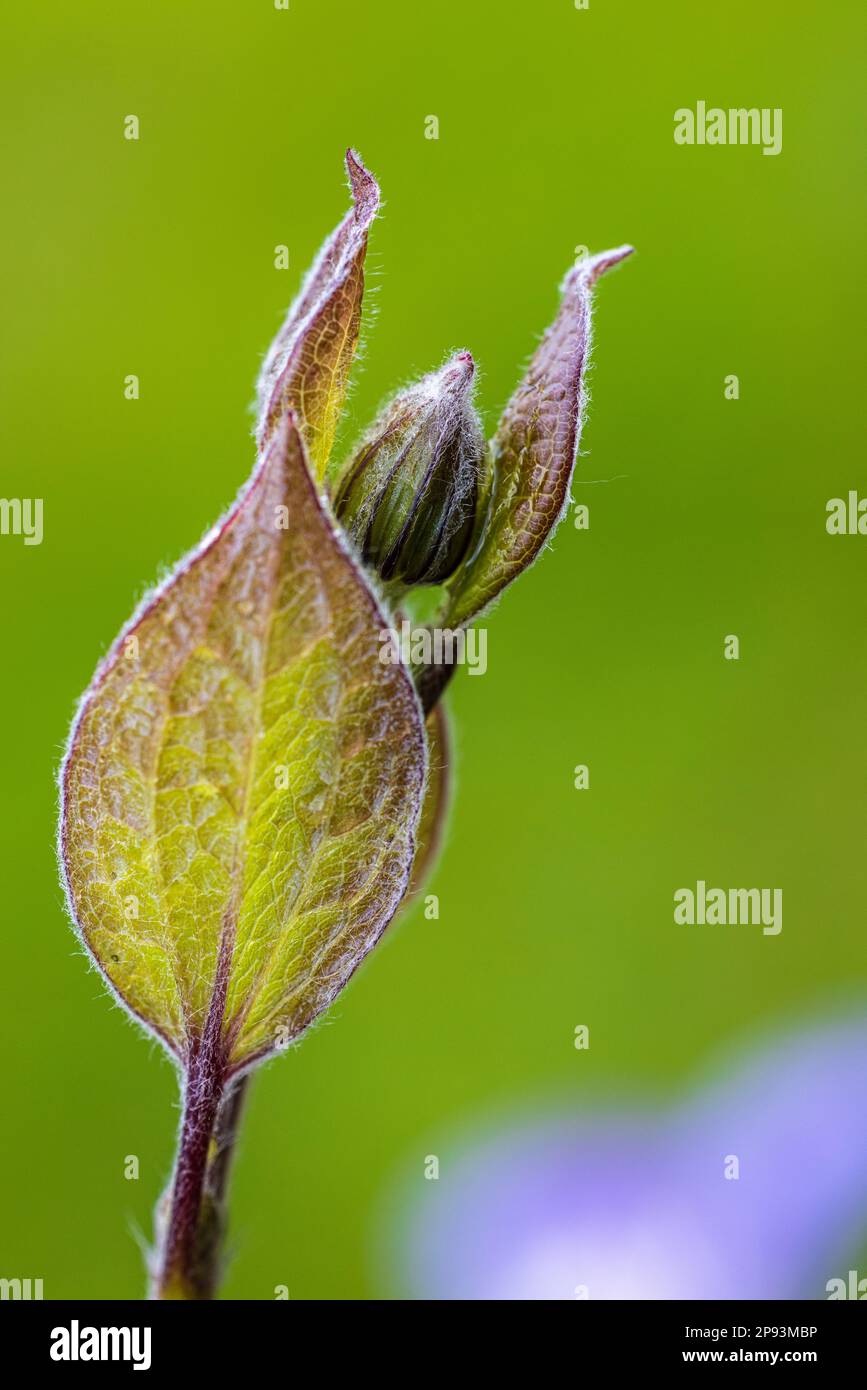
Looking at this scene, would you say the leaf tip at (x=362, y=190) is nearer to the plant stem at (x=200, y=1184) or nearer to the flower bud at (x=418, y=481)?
the flower bud at (x=418, y=481)

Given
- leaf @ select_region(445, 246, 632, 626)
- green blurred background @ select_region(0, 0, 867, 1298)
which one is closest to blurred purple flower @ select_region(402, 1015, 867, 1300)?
green blurred background @ select_region(0, 0, 867, 1298)

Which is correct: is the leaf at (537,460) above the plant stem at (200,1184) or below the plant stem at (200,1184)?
above

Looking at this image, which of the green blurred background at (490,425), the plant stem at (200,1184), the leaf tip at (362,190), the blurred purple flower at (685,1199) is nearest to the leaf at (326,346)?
the leaf tip at (362,190)

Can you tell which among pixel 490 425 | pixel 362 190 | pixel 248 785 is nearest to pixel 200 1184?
pixel 248 785

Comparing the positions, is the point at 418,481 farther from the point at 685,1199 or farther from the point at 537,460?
the point at 685,1199

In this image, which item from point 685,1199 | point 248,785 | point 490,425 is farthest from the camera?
point 490,425

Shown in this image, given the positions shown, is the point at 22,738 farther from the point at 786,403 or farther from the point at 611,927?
the point at 786,403

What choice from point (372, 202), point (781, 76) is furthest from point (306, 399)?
point (781, 76)
